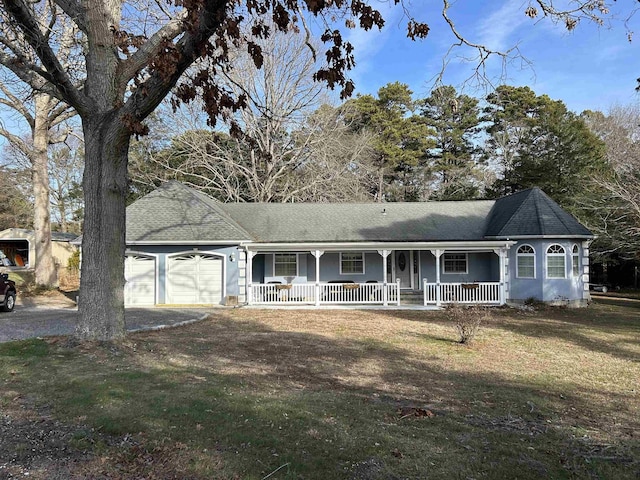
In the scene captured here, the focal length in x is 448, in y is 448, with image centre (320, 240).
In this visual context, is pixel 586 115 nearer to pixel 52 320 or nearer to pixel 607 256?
pixel 607 256

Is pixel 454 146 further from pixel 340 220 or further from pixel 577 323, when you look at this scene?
pixel 577 323

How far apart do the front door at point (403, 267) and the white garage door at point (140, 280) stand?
1019cm

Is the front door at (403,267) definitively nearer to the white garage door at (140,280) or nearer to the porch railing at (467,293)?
the porch railing at (467,293)

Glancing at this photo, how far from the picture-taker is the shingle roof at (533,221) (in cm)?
1730

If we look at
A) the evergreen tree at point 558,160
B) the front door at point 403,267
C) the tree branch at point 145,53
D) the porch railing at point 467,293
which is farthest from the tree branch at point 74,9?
the evergreen tree at point 558,160

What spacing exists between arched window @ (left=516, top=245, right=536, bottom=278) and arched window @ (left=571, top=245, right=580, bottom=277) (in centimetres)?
140

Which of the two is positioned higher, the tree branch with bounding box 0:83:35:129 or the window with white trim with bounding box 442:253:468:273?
the tree branch with bounding box 0:83:35:129

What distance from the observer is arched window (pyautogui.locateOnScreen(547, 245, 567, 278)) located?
17359 millimetres

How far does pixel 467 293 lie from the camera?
696 inches

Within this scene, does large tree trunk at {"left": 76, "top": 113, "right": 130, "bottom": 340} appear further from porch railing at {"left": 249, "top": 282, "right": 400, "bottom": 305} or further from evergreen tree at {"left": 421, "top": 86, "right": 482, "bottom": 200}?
evergreen tree at {"left": 421, "top": 86, "right": 482, "bottom": 200}

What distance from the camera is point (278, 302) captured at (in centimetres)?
1755

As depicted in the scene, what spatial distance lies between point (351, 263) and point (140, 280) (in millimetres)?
8634

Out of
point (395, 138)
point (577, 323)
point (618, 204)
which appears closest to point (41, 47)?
point (577, 323)

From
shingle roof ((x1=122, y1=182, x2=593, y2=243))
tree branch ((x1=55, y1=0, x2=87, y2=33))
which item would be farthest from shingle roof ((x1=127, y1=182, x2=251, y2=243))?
tree branch ((x1=55, y1=0, x2=87, y2=33))
